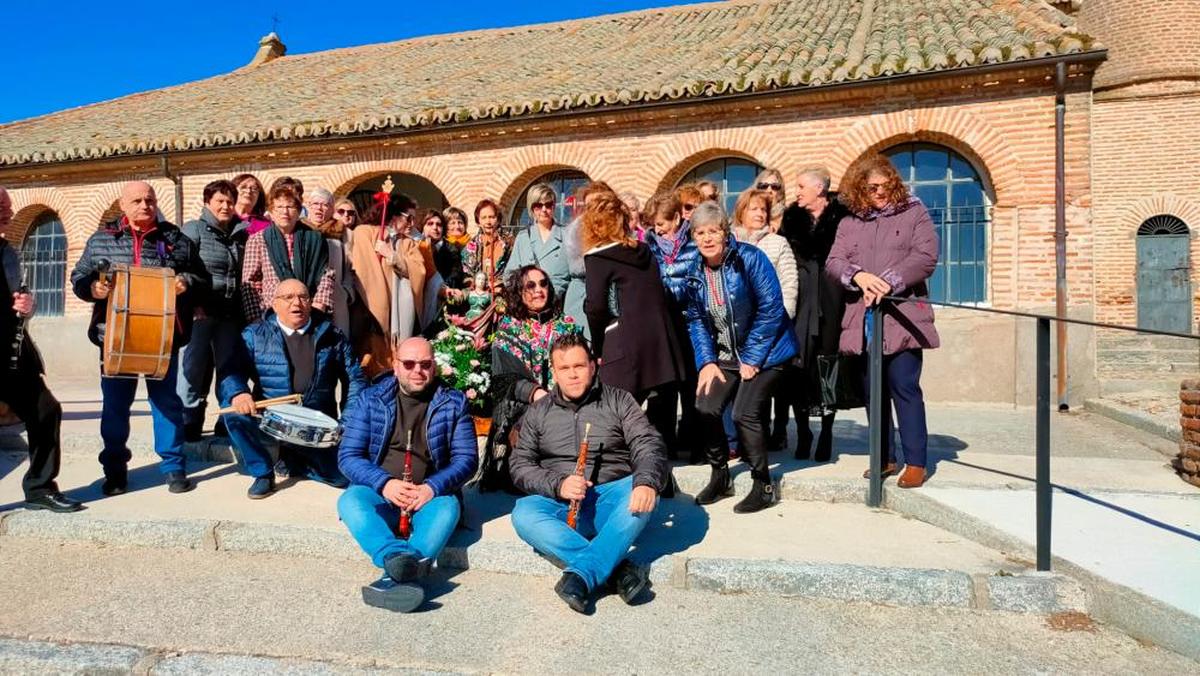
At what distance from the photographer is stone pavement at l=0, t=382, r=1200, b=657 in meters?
3.29

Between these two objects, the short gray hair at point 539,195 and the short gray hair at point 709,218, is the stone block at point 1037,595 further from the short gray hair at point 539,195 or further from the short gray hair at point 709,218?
the short gray hair at point 539,195

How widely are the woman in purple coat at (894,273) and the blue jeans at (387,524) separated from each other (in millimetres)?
2582

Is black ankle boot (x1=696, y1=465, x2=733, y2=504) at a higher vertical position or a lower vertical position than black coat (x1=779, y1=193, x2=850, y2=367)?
lower

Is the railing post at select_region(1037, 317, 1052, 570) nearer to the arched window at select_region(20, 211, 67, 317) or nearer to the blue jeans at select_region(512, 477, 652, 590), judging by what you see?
the blue jeans at select_region(512, 477, 652, 590)

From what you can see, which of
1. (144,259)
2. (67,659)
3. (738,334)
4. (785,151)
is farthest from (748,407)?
(785,151)

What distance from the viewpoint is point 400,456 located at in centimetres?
394

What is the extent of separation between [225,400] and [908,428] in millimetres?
4085

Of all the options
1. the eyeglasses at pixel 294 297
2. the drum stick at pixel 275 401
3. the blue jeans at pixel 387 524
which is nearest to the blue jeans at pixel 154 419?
the drum stick at pixel 275 401

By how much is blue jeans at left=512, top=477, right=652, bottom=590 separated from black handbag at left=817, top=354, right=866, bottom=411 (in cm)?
172

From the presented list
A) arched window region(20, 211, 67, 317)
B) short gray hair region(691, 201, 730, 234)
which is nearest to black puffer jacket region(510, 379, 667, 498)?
short gray hair region(691, 201, 730, 234)

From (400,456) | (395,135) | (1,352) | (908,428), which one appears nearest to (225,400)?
(1,352)

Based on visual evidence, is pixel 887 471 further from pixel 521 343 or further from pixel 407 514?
pixel 407 514

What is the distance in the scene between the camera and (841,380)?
486 cm

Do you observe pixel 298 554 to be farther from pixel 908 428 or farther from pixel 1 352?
pixel 908 428
